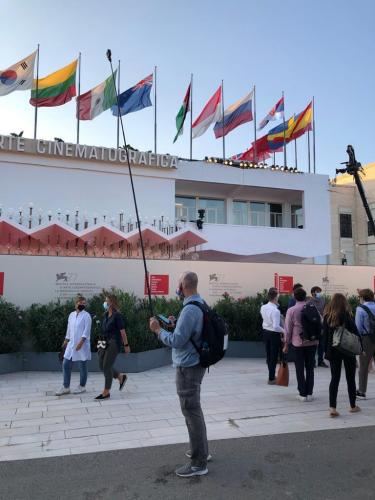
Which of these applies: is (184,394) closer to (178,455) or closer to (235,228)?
(178,455)

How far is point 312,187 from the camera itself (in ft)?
91.9

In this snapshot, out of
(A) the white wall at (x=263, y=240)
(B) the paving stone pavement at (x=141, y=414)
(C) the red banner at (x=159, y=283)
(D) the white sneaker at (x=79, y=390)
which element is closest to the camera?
(B) the paving stone pavement at (x=141, y=414)

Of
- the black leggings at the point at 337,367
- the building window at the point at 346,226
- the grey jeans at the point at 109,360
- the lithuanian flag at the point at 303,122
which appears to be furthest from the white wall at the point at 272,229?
the black leggings at the point at 337,367

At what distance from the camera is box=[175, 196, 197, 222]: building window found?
27.0 metres

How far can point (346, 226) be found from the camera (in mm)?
39250

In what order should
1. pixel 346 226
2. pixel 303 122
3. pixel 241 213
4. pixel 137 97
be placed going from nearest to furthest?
pixel 137 97
pixel 303 122
pixel 241 213
pixel 346 226

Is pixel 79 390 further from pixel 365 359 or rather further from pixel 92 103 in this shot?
pixel 92 103

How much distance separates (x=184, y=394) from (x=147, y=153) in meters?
21.1

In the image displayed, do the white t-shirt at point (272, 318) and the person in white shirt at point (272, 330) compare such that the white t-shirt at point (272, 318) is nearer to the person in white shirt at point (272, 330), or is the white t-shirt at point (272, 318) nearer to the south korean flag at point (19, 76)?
the person in white shirt at point (272, 330)

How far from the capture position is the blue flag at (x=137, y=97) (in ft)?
76.9

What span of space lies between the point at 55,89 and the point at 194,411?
71.8 feet

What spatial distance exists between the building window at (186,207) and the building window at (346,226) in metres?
17.5

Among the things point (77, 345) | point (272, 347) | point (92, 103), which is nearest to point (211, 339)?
point (77, 345)

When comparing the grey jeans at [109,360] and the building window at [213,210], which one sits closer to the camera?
the grey jeans at [109,360]
